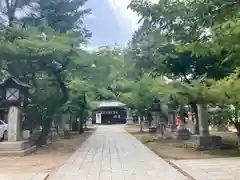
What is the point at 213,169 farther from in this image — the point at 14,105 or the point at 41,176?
the point at 14,105

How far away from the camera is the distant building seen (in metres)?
65.8

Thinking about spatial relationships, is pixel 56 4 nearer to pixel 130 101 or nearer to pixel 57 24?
pixel 57 24

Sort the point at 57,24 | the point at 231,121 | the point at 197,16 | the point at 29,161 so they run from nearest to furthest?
1. the point at 197,16
2. the point at 29,161
3. the point at 231,121
4. the point at 57,24

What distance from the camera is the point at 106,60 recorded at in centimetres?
1706

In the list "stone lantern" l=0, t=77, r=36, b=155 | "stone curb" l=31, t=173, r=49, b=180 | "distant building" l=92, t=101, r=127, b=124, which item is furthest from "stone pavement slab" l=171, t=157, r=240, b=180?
"distant building" l=92, t=101, r=127, b=124

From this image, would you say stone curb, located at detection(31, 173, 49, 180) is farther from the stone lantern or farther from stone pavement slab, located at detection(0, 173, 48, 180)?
the stone lantern

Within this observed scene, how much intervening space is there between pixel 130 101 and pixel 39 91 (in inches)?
545

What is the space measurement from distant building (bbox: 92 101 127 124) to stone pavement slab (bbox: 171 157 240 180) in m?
53.8

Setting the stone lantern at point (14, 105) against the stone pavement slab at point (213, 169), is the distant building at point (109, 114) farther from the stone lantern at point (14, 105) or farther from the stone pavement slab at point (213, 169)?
the stone pavement slab at point (213, 169)

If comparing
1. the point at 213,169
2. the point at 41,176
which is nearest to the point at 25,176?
the point at 41,176

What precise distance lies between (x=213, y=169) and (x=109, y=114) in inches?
2291

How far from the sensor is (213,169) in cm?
962

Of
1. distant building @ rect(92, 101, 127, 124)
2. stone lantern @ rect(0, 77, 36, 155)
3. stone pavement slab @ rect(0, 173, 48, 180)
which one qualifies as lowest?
stone pavement slab @ rect(0, 173, 48, 180)

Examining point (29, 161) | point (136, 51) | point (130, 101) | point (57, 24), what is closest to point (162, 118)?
point (130, 101)
